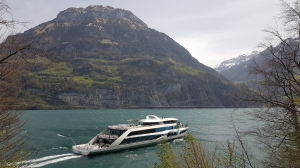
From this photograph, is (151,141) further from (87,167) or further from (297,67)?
(297,67)

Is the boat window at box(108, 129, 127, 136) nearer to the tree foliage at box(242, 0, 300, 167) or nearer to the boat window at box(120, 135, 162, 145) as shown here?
the boat window at box(120, 135, 162, 145)

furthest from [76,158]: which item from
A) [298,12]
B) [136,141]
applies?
[298,12]

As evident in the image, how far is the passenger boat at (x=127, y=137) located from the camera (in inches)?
1848

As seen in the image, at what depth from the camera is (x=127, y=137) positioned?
51969mm

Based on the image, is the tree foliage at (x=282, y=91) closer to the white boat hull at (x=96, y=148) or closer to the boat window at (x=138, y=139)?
the white boat hull at (x=96, y=148)

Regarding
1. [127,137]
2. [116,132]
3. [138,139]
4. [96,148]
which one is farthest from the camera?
[138,139]

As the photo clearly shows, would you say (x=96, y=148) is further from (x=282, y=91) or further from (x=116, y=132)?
(x=282, y=91)

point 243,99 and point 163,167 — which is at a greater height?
point 243,99

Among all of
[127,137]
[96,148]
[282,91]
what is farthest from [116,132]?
[282,91]

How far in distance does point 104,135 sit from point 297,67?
45233 mm

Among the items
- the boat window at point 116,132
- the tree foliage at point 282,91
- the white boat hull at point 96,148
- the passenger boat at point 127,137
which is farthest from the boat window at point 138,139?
the tree foliage at point 282,91

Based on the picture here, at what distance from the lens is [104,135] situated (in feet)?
169

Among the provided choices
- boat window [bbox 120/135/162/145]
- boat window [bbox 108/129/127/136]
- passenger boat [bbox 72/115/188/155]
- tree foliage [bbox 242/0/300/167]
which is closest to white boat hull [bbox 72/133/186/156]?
passenger boat [bbox 72/115/188/155]

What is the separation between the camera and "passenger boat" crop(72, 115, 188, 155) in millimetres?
46938
